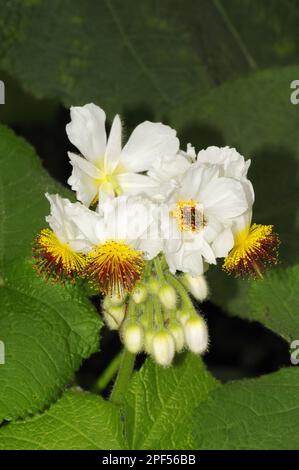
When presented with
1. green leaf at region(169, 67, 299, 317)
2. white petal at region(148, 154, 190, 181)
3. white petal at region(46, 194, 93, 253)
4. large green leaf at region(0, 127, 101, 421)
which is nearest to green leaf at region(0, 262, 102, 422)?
large green leaf at region(0, 127, 101, 421)

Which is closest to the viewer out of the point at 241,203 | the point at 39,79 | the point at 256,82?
the point at 241,203

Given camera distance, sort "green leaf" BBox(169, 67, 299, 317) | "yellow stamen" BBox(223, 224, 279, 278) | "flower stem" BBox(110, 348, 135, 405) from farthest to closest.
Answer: "green leaf" BBox(169, 67, 299, 317)
"flower stem" BBox(110, 348, 135, 405)
"yellow stamen" BBox(223, 224, 279, 278)

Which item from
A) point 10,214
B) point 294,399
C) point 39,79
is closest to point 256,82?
point 39,79

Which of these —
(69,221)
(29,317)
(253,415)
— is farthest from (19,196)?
(253,415)

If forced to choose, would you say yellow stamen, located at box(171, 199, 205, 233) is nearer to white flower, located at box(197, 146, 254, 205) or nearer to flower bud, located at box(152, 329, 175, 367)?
white flower, located at box(197, 146, 254, 205)

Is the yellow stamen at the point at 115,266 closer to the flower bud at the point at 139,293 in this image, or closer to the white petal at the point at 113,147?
the flower bud at the point at 139,293

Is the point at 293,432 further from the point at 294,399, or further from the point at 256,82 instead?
the point at 256,82
